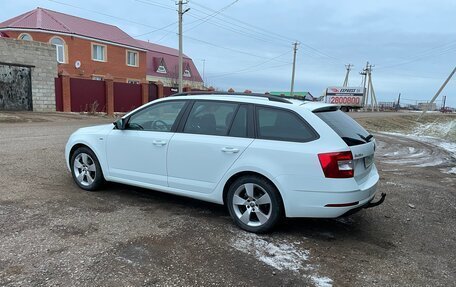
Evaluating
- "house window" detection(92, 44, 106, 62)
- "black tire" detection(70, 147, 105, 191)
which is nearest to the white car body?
"black tire" detection(70, 147, 105, 191)

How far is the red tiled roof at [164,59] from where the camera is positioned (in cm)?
4666

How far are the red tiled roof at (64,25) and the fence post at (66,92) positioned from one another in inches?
411

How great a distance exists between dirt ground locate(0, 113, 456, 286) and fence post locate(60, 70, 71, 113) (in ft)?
60.0

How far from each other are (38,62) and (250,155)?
21.4 meters

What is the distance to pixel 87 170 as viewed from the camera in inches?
226

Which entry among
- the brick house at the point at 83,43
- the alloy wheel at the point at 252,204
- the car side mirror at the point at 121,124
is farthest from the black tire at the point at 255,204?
the brick house at the point at 83,43

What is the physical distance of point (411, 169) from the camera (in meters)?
9.23

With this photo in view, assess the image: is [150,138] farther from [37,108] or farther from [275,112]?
[37,108]

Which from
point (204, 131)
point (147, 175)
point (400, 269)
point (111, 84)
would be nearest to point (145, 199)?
point (147, 175)

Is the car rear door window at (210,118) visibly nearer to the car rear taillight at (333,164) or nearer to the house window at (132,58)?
the car rear taillight at (333,164)

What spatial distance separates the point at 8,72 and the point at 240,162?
67.5ft

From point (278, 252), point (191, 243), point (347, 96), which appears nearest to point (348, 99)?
point (347, 96)

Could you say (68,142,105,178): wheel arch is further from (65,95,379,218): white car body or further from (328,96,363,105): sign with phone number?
(328,96,363,105): sign with phone number

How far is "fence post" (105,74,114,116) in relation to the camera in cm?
2538
